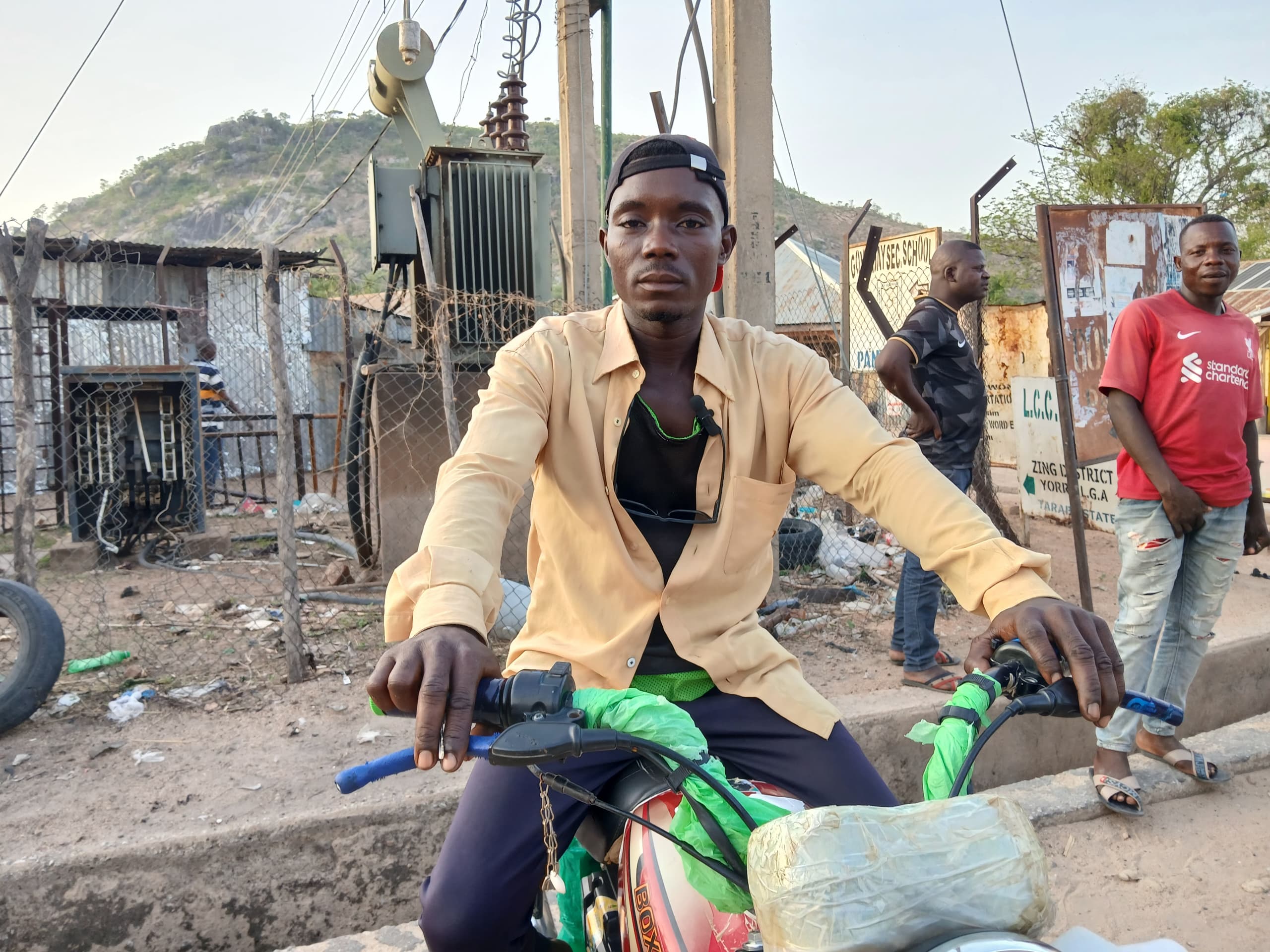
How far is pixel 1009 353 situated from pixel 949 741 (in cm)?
1186

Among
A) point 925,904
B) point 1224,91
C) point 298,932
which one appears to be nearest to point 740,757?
point 925,904

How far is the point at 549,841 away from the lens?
148 cm

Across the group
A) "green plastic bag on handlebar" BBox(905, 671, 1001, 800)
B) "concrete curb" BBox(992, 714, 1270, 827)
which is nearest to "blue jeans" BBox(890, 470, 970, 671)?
"concrete curb" BBox(992, 714, 1270, 827)

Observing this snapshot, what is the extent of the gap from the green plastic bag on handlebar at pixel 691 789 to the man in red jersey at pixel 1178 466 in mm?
3076

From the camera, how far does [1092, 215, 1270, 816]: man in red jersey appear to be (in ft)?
12.0

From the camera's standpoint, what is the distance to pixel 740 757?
1814mm

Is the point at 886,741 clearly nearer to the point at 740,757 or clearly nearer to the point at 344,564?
the point at 740,757

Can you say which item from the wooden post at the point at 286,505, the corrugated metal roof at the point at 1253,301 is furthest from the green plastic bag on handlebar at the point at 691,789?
the corrugated metal roof at the point at 1253,301

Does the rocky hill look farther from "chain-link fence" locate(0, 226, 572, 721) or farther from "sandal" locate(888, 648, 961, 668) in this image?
"sandal" locate(888, 648, 961, 668)

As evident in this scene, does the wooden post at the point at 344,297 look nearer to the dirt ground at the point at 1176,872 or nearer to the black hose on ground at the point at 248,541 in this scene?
the black hose on ground at the point at 248,541

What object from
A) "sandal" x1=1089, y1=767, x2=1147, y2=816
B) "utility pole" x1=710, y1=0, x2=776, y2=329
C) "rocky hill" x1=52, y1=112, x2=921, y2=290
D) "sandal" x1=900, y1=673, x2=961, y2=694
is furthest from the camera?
"rocky hill" x1=52, y1=112, x2=921, y2=290

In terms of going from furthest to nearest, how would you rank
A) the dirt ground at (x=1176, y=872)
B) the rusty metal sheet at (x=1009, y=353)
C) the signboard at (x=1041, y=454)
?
the rusty metal sheet at (x=1009, y=353) < the signboard at (x=1041, y=454) < the dirt ground at (x=1176, y=872)

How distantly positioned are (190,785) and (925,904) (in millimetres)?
3371

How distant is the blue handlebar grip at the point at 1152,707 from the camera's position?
4.61 feet
